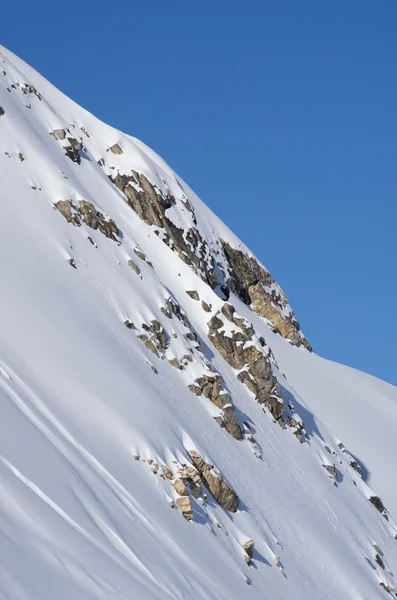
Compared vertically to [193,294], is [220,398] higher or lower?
lower

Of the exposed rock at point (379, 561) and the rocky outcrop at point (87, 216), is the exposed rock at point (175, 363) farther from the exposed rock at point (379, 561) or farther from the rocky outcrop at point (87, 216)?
the exposed rock at point (379, 561)

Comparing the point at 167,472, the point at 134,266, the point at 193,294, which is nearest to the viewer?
the point at 167,472

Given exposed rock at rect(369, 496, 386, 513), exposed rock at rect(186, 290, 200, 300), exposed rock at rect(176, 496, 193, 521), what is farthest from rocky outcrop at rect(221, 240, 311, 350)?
exposed rock at rect(176, 496, 193, 521)

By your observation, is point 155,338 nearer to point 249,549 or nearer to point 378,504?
point 249,549

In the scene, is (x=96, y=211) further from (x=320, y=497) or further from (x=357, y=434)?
(x=357, y=434)

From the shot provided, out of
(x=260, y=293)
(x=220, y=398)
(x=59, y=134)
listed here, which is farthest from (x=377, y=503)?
(x=59, y=134)

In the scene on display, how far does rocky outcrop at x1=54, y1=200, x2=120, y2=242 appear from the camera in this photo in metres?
41.9

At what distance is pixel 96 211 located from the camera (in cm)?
4391

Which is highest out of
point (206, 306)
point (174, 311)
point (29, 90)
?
point (29, 90)

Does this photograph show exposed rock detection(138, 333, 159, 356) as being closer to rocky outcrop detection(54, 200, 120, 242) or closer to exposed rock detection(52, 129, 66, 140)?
rocky outcrop detection(54, 200, 120, 242)

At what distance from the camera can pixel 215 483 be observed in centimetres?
3312

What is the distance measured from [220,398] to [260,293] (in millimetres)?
29039

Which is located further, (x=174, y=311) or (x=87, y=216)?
(x=87, y=216)

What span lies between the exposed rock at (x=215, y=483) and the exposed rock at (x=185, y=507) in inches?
131
